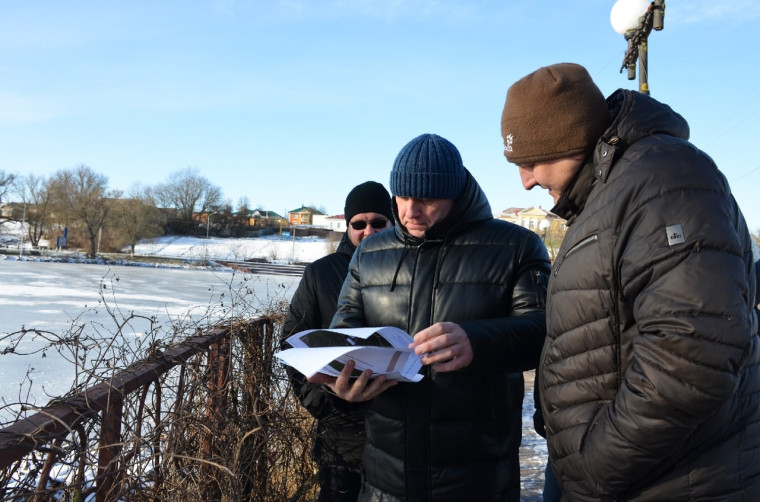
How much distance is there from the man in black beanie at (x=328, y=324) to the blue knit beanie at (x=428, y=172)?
98cm

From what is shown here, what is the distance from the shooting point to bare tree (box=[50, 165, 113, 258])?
66812mm

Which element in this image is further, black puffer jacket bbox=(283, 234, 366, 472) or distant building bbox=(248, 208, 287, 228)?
distant building bbox=(248, 208, 287, 228)

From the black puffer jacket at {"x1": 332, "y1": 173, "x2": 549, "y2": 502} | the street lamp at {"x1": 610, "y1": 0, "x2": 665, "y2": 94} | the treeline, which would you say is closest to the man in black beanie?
the black puffer jacket at {"x1": 332, "y1": 173, "x2": 549, "y2": 502}

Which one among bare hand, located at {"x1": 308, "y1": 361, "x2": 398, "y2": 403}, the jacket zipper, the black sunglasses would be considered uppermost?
the black sunglasses

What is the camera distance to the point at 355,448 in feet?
9.03

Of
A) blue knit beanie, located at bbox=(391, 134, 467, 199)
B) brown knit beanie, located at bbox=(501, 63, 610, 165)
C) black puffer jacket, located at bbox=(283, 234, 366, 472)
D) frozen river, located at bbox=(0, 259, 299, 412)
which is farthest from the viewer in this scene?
frozen river, located at bbox=(0, 259, 299, 412)

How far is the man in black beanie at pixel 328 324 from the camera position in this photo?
→ 2739mm

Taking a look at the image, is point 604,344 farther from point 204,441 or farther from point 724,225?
point 204,441

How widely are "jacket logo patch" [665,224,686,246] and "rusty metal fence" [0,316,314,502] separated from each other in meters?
1.44

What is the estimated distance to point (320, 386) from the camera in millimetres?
2553

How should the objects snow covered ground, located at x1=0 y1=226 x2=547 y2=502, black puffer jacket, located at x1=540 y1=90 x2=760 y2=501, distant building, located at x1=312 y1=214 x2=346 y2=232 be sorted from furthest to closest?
distant building, located at x1=312 y1=214 x2=346 y2=232 < snow covered ground, located at x1=0 y1=226 x2=547 y2=502 < black puffer jacket, located at x1=540 y1=90 x2=760 y2=501

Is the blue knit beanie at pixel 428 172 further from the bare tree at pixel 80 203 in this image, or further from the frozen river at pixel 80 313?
the bare tree at pixel 80 203

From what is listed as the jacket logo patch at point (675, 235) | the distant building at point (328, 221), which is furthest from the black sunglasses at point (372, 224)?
the distant building at point (328, 221)

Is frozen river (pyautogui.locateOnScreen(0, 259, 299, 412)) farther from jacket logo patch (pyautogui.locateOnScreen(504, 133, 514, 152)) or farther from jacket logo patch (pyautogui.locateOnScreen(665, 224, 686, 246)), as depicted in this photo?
jacket logo patch (pyautogui.locateOnScreen(665, 224, 686, 246))
